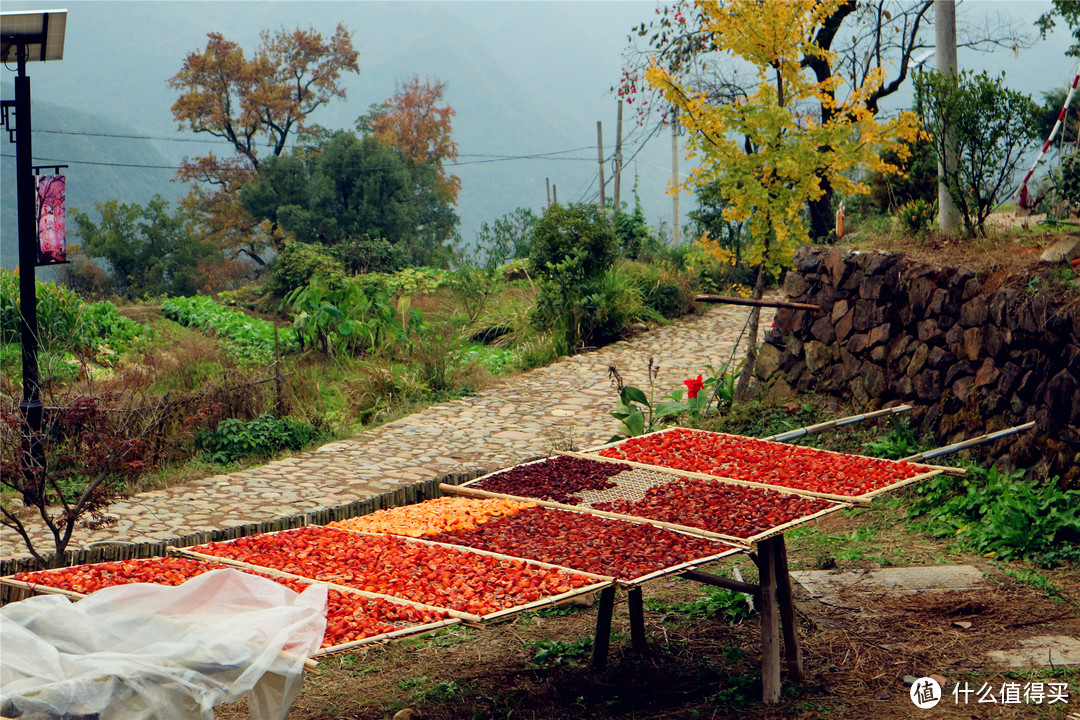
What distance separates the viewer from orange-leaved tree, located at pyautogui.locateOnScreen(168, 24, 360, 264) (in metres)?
27.5

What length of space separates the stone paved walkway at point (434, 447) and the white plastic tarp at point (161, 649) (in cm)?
344

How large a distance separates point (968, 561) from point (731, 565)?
50.7 inches

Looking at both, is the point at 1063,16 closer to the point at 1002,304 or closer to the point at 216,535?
the point at 1002,304

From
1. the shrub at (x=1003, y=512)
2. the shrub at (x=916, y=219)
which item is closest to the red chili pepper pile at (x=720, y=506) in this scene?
the shrub at (x=1003, y=512)

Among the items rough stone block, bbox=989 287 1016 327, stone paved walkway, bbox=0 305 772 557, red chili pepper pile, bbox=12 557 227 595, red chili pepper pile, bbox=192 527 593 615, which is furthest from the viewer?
stone paved walkway, bbox=0 305 772 557

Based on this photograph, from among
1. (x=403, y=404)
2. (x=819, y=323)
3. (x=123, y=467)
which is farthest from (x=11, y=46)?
(x=819, y=323)

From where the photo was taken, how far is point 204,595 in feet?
10.6

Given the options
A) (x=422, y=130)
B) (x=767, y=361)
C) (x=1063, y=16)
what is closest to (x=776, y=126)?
(x=767, y=361)

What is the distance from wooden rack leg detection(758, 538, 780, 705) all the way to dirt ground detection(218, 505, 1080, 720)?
0.22 feet

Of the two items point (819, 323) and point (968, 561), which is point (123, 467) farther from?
point (819, 323)

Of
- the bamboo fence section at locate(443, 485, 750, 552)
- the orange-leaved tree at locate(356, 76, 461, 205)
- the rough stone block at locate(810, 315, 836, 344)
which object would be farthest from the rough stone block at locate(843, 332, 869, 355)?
the orange-leaved tree at locate(356, 76, 461, 205)

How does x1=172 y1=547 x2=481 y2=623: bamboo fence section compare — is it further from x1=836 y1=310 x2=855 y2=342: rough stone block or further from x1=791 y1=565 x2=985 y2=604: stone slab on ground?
x1=836 y1=310 x2=855 y2=342: rough stone block

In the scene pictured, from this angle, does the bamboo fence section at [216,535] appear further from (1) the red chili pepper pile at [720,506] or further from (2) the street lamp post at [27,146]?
(2) the street lamp post at [27,146]

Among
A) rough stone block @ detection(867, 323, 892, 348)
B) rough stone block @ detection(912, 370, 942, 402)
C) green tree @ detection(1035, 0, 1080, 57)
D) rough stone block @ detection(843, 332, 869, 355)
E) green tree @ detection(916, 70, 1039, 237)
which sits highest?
green tree @ detection(1035, 0, 1080, 57)
